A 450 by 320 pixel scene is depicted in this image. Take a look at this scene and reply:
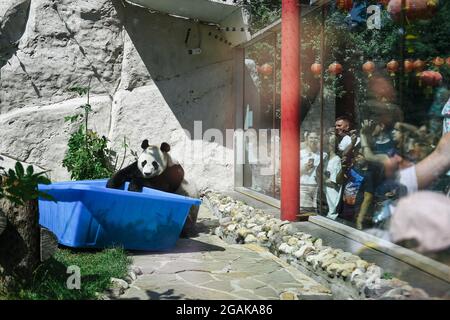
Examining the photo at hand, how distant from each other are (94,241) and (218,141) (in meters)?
4.48

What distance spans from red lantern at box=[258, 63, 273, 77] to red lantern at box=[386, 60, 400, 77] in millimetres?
3305

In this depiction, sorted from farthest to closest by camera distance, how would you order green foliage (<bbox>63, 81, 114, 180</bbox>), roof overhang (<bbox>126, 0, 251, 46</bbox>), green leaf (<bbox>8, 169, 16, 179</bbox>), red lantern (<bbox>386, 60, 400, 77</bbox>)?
green foliage (<bbox>63, 81, 114, 180</bbox>), roof overhang (<bbox>126, 0, 251, 46</bbox>), red lantern (<bbox>386, 60, 400, 77</bbox>), green leaf (<bbox>8, 169, 16, 179</bbox>)

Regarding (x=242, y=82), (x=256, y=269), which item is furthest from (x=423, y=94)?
(x=242, y=82)

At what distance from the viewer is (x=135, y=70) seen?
28.2 feet

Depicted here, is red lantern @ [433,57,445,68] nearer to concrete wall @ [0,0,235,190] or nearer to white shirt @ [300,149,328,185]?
white shirt @ [300,149,328,185]

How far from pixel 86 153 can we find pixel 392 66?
5.20 metres

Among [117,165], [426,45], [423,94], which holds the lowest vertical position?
[117,165]

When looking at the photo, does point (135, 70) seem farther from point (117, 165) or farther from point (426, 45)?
point (426, 45)

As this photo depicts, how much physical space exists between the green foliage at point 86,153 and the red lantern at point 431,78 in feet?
18.0

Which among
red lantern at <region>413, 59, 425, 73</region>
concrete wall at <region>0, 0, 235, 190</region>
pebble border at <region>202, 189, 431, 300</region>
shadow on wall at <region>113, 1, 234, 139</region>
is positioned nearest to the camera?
pebble border at <region>202, 189, 431, 300</region>

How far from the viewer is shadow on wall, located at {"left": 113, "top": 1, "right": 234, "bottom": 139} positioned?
8.59 metres

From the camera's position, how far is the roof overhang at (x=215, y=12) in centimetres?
766

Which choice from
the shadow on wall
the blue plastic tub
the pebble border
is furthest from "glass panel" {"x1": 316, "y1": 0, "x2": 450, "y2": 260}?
the shadow on wall
